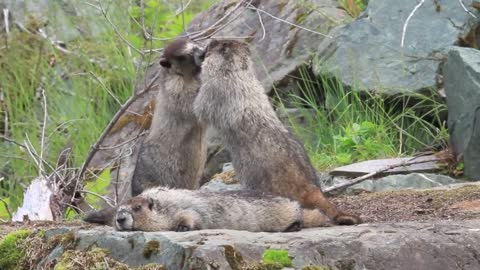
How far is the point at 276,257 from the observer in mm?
5410

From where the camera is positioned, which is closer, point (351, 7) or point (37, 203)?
point (37, 203)

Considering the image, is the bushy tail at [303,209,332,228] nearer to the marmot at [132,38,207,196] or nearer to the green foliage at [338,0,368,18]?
the marmot at [132,38,207,196]

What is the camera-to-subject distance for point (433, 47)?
411 inches

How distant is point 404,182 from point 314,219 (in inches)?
113

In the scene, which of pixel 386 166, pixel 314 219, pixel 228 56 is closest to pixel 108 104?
pixel 386 166

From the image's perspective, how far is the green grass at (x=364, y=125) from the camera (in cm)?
1011

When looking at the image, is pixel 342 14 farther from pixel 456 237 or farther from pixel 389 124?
pixel 456 237

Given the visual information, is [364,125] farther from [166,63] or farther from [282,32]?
[166,63]

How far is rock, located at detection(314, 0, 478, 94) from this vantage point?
407 inches

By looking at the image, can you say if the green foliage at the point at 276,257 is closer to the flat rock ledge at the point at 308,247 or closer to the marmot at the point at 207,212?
the flat rock ledge at the point at 308,247

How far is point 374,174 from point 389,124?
1474 mm

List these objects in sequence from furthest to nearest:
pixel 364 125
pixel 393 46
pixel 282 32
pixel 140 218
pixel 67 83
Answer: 1. pixel 67 83
2. pixel 282 32
3. pixel 393 46
4. pixel 364 125
5. pixel 140 218

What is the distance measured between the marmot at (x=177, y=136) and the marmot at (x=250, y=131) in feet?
1.72

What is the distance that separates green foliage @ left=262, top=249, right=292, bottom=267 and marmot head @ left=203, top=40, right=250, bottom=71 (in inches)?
84.9
